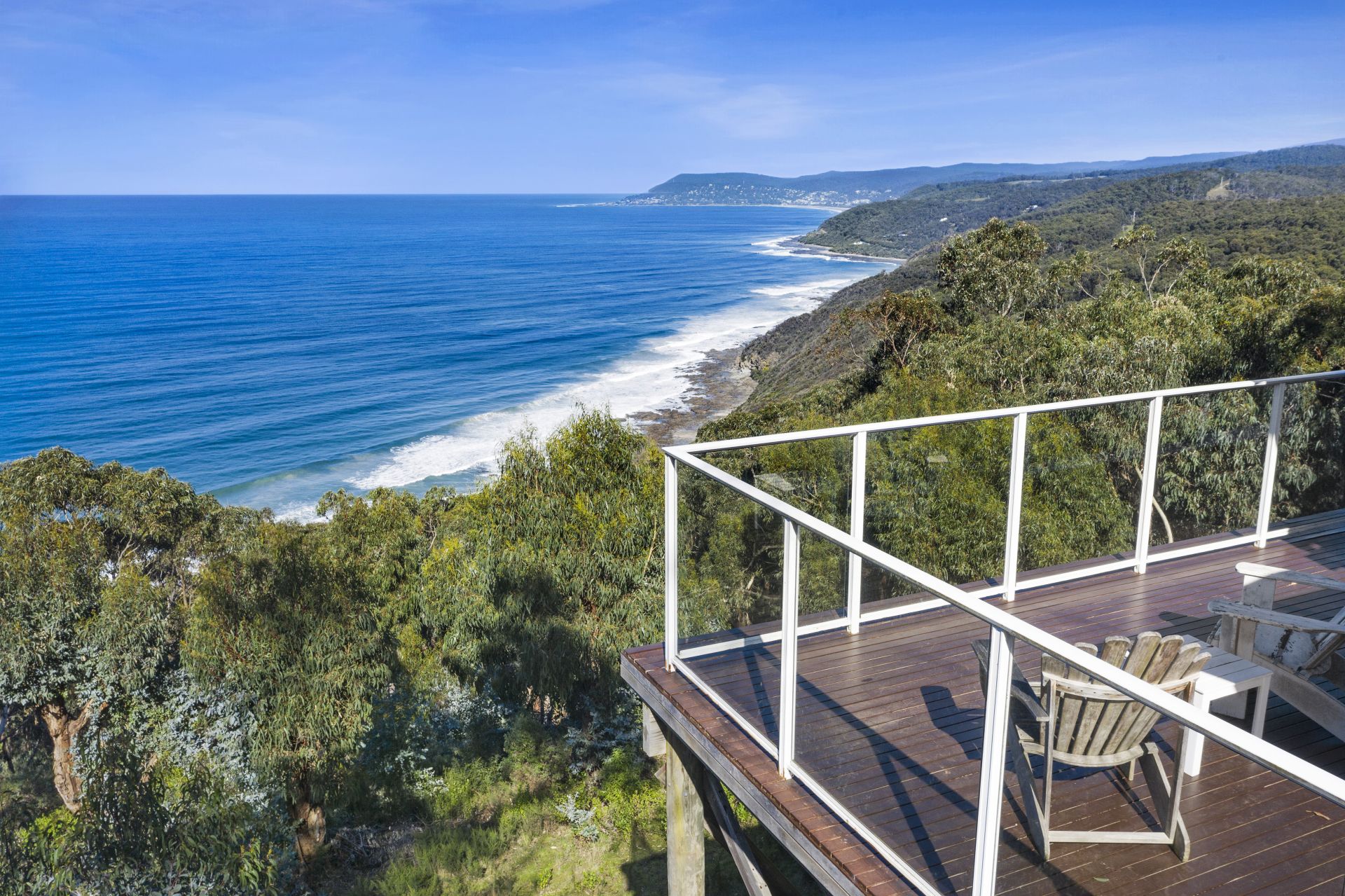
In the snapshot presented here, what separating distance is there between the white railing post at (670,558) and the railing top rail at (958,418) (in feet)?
0.48

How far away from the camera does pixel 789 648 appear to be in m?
3.40

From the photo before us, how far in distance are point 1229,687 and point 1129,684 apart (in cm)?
176

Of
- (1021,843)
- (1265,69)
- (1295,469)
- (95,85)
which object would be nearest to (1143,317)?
(1295,469)

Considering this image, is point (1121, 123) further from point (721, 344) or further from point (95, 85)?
point (95, 85)

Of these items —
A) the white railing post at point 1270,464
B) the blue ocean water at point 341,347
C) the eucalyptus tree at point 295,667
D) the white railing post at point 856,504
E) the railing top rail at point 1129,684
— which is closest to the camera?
the railing top rail at point 1129,684

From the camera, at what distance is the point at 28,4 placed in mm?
109375

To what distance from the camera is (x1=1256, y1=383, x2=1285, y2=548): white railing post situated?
536cm

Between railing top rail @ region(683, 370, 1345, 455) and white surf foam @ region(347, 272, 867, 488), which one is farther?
white surf foam @ region(347, 272, 867, 488)

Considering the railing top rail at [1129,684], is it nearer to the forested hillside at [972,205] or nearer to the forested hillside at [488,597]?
the forested hillside at [488,597]

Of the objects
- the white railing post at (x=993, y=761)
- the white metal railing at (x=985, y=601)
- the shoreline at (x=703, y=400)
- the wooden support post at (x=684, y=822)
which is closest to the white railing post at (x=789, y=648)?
the white metal railing at (x=985, y=601)

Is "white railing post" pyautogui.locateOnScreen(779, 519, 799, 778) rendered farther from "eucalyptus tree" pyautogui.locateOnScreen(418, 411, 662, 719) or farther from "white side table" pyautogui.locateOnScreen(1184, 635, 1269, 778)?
"eucalyptus tree" pyautogui.locateOnScreen(418, 411, 662, 719)

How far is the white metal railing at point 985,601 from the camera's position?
1.89m

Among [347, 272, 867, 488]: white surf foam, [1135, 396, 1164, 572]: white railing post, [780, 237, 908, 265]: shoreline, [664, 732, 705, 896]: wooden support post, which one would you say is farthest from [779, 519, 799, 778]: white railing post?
[780, 237, 908, 265]: shoreline

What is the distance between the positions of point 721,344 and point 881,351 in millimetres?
31408
